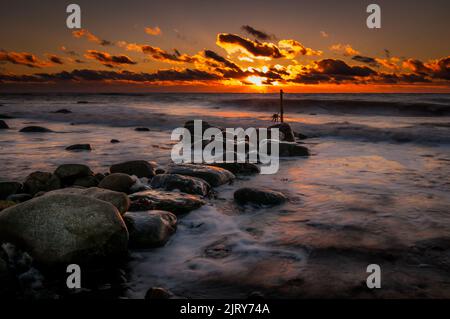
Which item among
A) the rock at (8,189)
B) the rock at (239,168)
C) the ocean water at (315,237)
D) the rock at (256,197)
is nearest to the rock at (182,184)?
the ocean water at (315,237)

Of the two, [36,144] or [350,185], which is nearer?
[350,185]

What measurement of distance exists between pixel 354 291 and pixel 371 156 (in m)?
10.6

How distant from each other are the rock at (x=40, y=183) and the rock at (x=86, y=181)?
37cm

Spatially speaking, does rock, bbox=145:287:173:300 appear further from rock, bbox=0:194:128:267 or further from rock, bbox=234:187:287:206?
rock, bbox=234:187:287:206

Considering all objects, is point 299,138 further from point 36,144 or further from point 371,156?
point 36,144

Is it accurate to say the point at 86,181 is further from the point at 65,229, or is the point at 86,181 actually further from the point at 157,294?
the point at 157,294

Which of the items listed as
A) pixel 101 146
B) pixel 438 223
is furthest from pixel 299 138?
pixel 438 223

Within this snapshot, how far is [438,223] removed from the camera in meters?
6.02

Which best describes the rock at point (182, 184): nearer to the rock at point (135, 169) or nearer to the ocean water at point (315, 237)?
the ocean water at point (315, 237)

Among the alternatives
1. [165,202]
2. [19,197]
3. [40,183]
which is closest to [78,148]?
[40,183]

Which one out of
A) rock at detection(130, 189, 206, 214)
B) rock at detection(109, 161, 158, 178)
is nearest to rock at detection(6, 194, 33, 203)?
rock at detection(130, 189, 206, 214)
